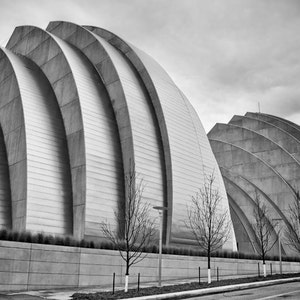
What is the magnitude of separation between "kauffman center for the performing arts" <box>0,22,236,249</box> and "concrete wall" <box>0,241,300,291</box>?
4.27 m

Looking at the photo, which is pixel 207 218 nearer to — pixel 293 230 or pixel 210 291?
pixel 210 291

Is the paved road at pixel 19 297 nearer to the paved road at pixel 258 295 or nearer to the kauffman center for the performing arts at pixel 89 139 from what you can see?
the paved road at pixel 258 295

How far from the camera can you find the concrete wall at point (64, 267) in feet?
57.0

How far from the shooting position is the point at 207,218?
26812mm

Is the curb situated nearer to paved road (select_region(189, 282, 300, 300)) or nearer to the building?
paved road (select_region(189, 282, 300, 300))

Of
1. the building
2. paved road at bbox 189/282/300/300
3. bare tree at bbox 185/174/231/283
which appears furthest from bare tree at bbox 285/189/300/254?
paved road at bbox 189/282/300/300

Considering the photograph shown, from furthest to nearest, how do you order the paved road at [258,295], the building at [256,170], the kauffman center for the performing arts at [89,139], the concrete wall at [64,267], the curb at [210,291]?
the building at [256,170]
the kauffman center for the performing arts at [89,139]
the concrete wall at [64,267]
the curb at [210,291]
the paved road at [258,295]

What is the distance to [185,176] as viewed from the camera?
2941 centimetres

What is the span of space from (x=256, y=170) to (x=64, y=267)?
31051mm

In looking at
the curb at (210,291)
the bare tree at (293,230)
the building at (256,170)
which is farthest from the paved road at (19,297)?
the bare tree at (293,230)

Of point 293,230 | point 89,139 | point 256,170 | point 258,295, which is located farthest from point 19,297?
point 256,170

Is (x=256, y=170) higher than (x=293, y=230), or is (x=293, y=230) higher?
(x=256, y=170)

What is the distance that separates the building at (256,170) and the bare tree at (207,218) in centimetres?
984

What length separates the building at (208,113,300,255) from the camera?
41.9 metres
